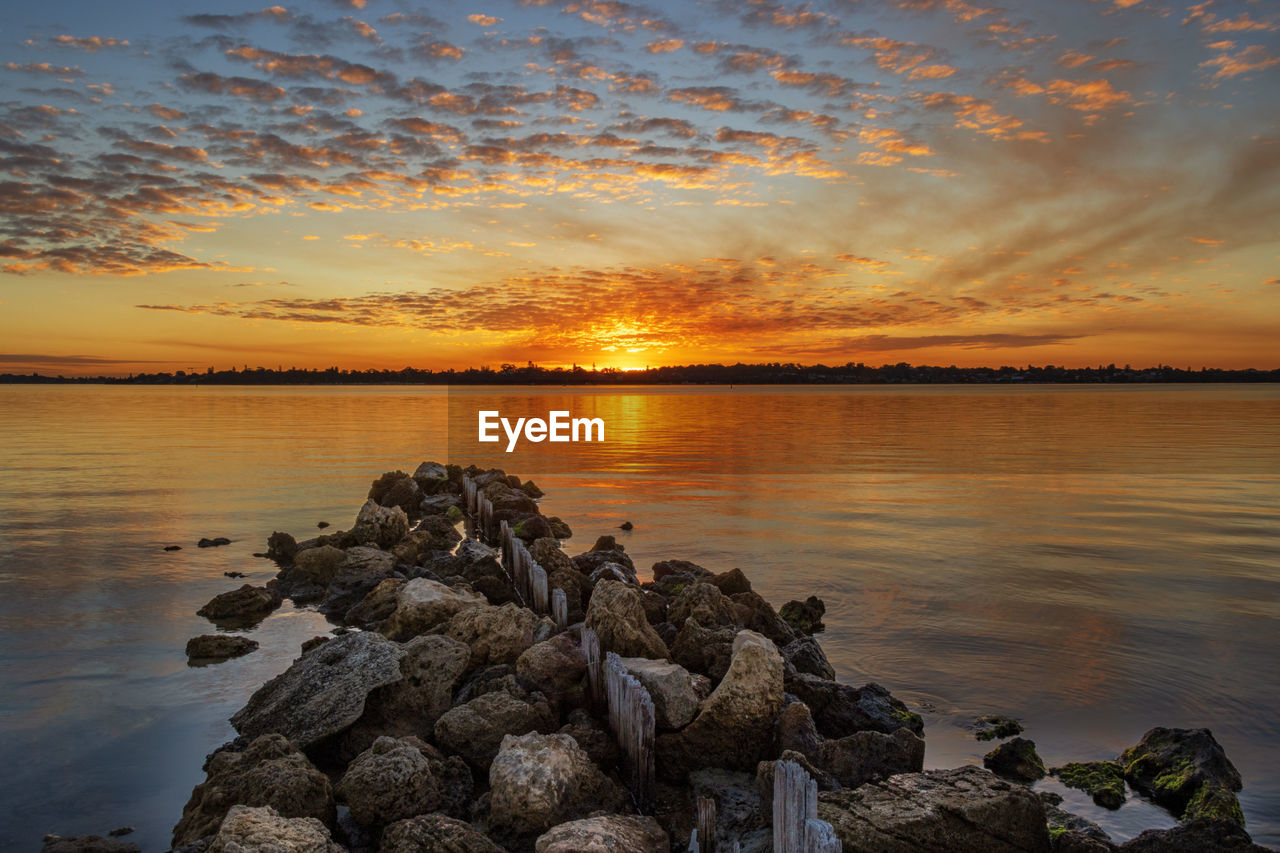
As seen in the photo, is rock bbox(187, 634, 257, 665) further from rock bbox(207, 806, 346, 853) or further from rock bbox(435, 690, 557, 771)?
rock bbox(207, 806, 346, 853)

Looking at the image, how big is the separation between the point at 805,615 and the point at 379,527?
948 cm

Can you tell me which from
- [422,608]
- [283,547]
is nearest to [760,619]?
[422,608]

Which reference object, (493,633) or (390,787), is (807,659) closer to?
(493,633)

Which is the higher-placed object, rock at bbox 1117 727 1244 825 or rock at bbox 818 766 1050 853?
rock at bbox 818 766 1050 853

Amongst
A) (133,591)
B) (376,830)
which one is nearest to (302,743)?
(376,830)

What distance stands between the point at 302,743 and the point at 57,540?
1710 centimetres

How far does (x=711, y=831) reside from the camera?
587 centimetres

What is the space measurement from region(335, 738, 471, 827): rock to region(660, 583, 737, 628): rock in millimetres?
4500

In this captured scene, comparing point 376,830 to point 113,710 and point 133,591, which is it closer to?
point 113,710

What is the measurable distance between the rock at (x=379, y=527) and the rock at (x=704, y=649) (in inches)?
381

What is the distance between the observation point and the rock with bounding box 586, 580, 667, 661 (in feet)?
29.7

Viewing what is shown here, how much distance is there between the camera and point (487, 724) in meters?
7.49

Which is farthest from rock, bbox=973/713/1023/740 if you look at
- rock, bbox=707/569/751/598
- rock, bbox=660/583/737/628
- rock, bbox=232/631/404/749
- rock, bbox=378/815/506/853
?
rock, bbox=232/631/404/749

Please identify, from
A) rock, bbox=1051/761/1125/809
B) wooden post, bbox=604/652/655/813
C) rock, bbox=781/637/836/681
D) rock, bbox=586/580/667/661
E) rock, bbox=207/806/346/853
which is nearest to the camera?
rock, bbox=207/806/346/853
